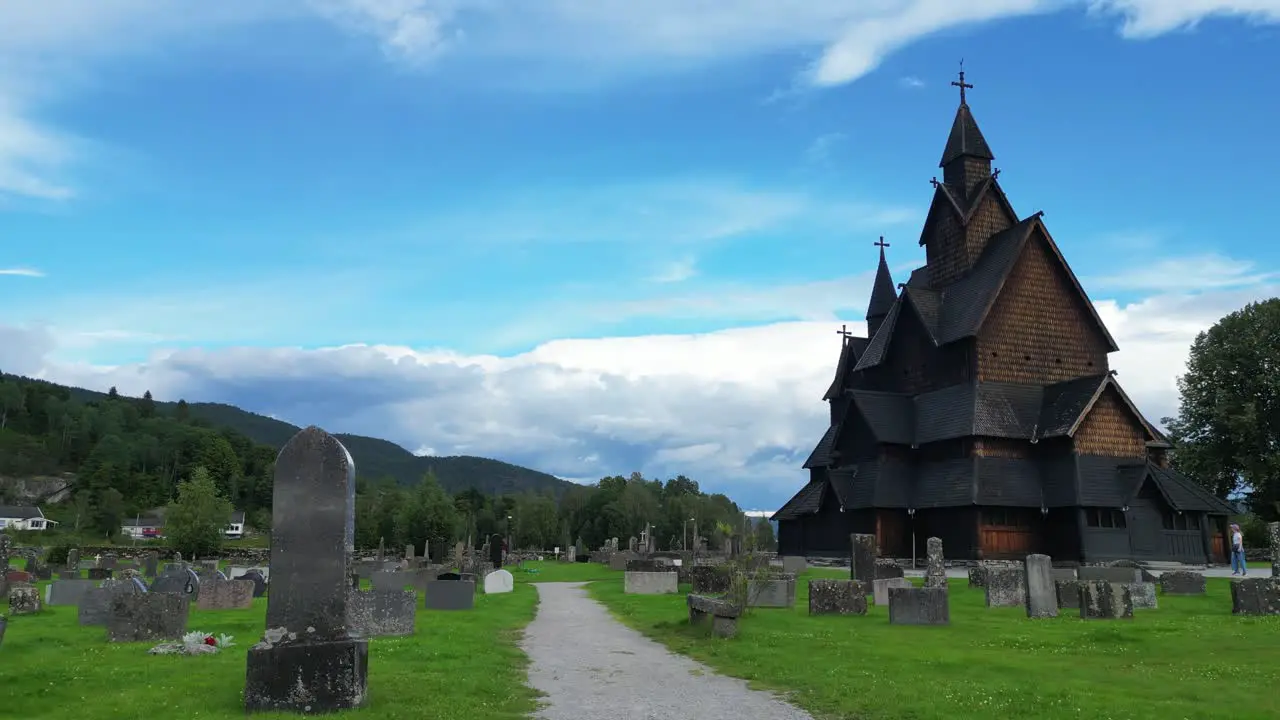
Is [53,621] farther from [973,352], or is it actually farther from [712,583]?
[973,352]

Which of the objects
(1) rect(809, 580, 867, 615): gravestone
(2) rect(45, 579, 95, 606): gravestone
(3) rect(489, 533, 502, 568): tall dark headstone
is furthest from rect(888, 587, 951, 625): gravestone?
(3) rect(489, 533, 502, 568): tall dark headstone

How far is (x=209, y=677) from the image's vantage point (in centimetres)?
1083

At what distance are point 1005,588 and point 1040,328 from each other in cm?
2616

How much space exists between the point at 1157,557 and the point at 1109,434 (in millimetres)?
5498

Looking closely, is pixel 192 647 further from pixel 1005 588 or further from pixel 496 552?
pixel 496 552

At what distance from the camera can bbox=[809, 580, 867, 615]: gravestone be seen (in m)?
19.6

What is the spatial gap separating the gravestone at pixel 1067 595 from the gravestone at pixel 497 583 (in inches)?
641

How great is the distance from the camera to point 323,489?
31.7 feet

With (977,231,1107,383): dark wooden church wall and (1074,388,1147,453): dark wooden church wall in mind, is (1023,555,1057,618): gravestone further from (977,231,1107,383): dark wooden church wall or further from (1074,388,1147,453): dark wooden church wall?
(977,231,1107,383): dark wooden church wall

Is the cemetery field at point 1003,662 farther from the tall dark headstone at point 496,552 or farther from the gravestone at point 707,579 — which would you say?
the tall dark headstone at point 496,552

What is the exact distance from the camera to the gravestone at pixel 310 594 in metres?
9.09

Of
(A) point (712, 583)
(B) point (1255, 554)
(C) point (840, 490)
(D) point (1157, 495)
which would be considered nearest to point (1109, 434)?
(D) point (1157, 495)

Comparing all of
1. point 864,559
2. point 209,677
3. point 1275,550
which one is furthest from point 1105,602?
point 209,677

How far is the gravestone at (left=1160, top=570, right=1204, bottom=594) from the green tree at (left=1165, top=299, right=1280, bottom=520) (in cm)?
2806
